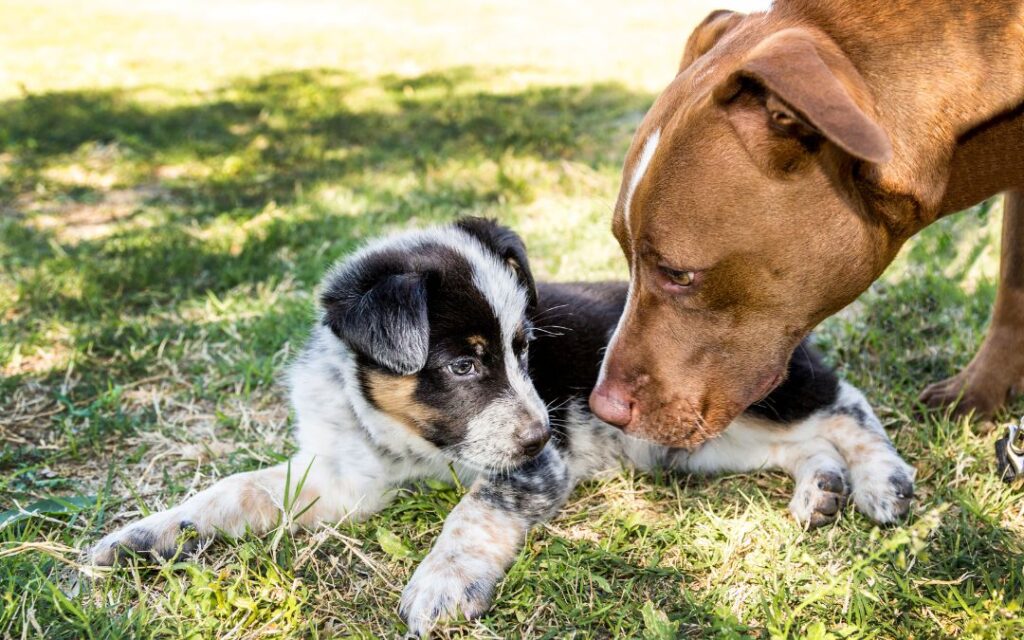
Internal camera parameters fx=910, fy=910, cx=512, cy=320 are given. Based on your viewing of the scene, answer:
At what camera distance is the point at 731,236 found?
2.59 meters

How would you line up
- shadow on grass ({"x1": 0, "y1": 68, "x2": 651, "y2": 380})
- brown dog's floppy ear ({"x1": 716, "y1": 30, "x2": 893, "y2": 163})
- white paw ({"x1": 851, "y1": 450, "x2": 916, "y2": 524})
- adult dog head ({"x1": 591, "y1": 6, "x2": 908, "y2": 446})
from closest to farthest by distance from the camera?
brown dog's floppy ear ({"x1": 716, "y1": 30, "x2": 893, "y2": 163}) < adult dog head ({"x1": 591, "y1": 6, "x2": 908, "y2": 446}) < white paw ({"x1": 851, "y1": 450, "x2": 916, "y2": 524}) < shadow on grass ({"x1": 0, "y1": 68, "x2": 651, "y2": 380})

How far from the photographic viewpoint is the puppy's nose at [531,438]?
3.01m

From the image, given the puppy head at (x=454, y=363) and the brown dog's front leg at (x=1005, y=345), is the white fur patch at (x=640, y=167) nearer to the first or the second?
the puppy head at (x=454, y=363)

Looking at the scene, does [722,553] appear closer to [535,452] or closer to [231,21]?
[535,452]

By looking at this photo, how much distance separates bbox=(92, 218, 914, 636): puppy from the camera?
2.85 meters

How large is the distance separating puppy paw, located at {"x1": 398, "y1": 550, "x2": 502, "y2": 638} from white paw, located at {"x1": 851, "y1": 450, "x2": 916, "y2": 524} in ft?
4.02

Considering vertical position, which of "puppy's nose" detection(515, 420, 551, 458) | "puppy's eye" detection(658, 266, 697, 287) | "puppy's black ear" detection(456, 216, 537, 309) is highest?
"puppy's eye" detection(658, 266, 697, 287)

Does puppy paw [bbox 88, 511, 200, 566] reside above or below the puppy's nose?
below

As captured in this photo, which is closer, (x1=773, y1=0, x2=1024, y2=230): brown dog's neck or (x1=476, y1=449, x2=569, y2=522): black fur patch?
(x1=773, y1=0, x2=1024, y2=230): brown dog's neck

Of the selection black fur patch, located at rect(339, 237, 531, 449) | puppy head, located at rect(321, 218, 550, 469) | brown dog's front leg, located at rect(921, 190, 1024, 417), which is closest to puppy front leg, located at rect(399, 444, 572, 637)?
puppy head, located at rect(321, 218, 550, 469)

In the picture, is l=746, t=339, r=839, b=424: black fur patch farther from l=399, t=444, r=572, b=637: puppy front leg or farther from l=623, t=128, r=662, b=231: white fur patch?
l=623, t=128, r=662, b=231: white fur patch

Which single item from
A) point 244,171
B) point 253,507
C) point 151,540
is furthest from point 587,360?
point 244,171

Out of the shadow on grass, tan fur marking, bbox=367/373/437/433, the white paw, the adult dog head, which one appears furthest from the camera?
the shadow on grass

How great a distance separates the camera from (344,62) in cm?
1173
